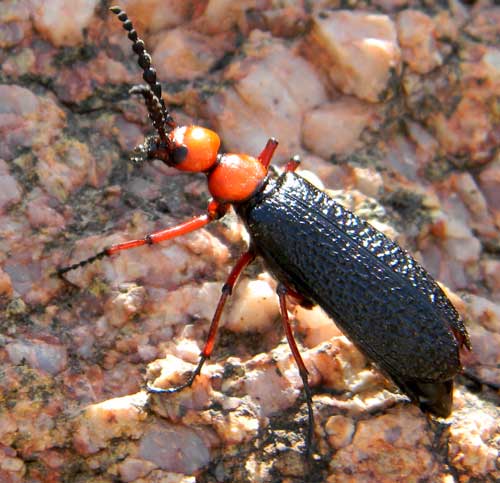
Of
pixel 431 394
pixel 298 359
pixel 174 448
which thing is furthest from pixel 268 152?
pixel 174 448

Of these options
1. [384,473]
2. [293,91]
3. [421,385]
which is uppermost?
[293,91]

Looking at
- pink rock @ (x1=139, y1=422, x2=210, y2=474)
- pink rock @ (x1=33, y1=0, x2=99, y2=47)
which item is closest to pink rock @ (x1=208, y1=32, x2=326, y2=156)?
pink rock @ (x1=33, y1=0, x2=99, y2=47)

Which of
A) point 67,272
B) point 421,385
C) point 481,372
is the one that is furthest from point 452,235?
point 67,272

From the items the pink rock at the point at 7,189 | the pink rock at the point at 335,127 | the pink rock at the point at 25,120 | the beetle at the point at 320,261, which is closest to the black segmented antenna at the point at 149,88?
the beetle at the point at 320,261

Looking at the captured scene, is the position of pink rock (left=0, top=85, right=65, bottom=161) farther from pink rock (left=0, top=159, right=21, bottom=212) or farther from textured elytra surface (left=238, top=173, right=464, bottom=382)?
textured elytra surface (left=238, top=173, right=464, bottom=382)

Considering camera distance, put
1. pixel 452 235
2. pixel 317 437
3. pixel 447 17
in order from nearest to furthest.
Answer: pixel 317 437
pixel 452 235
pixel 447 17

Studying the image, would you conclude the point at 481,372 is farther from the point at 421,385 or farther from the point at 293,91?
the point at 293,91
